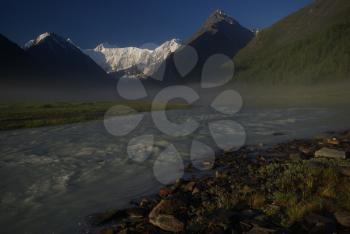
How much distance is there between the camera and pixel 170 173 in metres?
16.7

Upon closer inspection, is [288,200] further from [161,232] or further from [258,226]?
[161,232]

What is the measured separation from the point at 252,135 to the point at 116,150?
13363 millimetres

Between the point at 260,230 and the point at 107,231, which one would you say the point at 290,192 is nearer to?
the point at 260,230

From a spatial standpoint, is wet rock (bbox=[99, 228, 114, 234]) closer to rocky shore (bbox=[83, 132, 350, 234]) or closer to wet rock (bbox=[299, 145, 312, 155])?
rocky shore (bbox=[83, 132, 350, 234])

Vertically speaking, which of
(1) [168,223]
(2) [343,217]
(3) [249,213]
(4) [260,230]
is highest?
(2) [343,217]

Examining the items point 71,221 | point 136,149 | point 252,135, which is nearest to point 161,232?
point 71,221

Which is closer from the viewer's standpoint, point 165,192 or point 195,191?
point 195,191

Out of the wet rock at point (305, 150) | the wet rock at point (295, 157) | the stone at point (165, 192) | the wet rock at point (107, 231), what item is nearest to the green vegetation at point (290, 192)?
the stone at point (165, 192)

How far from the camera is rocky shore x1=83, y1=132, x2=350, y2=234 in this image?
8.83 metres

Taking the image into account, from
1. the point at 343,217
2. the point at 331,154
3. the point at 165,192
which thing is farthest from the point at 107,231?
the point at 331,154

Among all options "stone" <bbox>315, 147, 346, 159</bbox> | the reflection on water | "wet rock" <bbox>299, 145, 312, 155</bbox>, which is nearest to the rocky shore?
"stone" <bbox>315, 147, 346, 159</bbox>

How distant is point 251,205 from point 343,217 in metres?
2.92

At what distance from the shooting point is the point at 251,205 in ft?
34.8

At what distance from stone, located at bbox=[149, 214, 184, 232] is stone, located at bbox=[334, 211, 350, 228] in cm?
449
